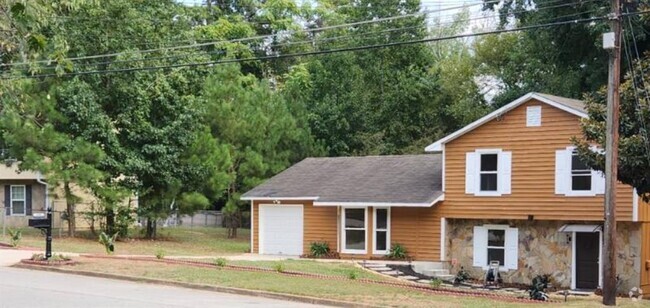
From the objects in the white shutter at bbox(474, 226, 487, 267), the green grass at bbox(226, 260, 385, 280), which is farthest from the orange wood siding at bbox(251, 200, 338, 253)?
the white shutter at bbox(474, 226, 487, 267)

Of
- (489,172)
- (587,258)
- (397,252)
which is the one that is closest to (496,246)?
(489,172)

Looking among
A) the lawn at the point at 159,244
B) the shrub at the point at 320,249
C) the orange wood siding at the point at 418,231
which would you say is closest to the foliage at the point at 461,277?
the orange wood siding at the point at 418,231

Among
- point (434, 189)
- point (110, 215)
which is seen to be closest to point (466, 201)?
point (434, 189)

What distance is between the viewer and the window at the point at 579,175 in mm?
26203

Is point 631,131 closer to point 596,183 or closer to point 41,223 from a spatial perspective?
point 596,183

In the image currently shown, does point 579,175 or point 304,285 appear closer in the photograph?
point 304,285

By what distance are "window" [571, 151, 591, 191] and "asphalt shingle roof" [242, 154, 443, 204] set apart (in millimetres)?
4765

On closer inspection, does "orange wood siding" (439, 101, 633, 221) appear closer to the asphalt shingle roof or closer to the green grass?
the asphalt shingle roof

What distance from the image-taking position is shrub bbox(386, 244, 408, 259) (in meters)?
29.4

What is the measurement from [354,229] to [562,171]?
814cm

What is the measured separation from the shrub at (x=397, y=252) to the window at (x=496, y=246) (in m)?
3.00

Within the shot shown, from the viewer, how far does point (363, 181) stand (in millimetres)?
31875

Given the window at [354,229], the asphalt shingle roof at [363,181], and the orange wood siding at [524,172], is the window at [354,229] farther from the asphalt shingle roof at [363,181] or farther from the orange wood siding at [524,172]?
the orange wood siding at [524,172]

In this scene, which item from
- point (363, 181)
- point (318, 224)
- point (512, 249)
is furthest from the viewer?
point (363, 181)
